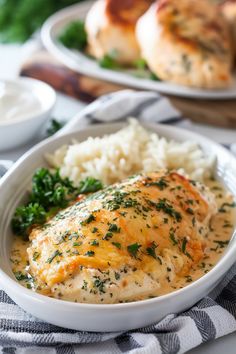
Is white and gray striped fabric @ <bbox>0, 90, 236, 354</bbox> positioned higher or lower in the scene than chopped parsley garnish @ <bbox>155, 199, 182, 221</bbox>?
lower

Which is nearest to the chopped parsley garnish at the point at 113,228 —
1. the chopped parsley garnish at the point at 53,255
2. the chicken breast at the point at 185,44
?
the chopped parsley garnish at the point at 53,255

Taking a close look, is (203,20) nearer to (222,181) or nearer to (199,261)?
(222,181)

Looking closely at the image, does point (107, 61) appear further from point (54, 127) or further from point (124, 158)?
point (124, 158)

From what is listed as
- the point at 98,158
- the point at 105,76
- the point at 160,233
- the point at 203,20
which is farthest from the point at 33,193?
the point at 203,20

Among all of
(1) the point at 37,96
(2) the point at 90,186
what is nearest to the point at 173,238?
(2) the point at 90,186

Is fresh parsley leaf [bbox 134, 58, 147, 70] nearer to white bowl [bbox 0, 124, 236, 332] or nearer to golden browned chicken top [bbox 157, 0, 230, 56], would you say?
golden browned chicken top [bbox 157, 0, 230, 56]

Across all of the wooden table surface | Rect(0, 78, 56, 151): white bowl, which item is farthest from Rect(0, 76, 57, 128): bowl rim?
the wooden table surface

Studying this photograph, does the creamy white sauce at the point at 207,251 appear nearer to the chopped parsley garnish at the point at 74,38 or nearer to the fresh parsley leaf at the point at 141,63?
the fresh parsley leaf at the point at 141,63
